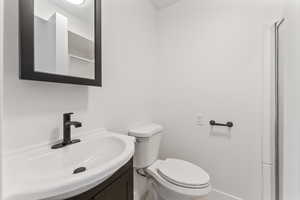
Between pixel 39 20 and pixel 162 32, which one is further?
pixel 162 32

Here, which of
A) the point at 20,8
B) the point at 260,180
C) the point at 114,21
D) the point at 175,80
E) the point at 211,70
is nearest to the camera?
the point at 20,8

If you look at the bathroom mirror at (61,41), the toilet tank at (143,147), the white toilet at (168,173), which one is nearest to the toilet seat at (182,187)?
the white toilet at (168,173)

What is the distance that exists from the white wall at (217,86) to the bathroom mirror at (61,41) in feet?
3.33

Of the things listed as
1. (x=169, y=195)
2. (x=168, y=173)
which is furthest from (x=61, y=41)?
(x=169, y=195)

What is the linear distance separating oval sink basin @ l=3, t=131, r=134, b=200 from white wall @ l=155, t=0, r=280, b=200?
1.01m

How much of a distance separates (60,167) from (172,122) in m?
1.28

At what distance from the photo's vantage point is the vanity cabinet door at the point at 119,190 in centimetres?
60

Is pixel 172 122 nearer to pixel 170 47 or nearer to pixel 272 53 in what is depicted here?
pixel 170 47

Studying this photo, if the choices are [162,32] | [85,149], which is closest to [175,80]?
[162,32]

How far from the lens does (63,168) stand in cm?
71

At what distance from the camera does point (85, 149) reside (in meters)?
0.83

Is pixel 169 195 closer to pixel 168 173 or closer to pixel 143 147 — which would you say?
pixel 168 173

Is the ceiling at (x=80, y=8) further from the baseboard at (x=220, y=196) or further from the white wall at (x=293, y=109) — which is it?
the baseboard at (x=220, y=196)

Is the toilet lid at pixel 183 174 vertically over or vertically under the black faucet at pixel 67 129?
under
